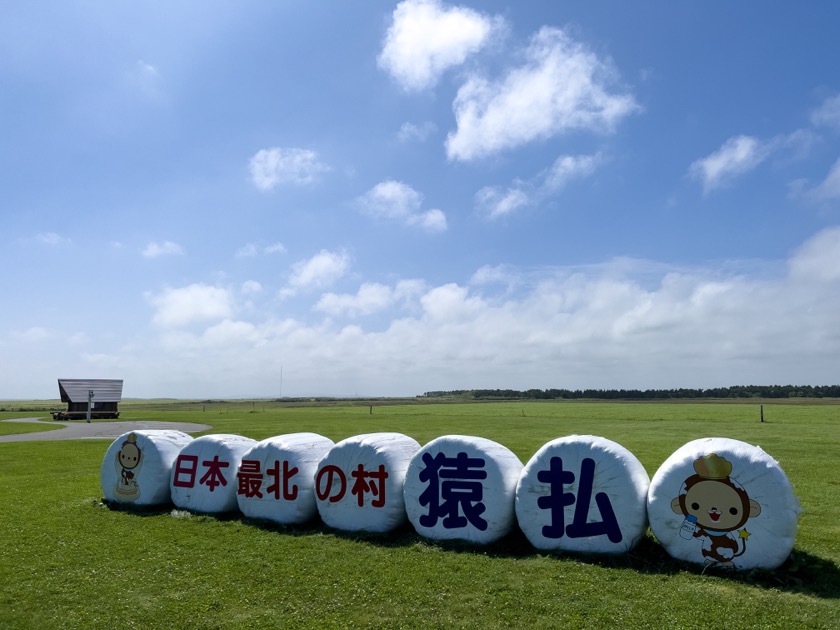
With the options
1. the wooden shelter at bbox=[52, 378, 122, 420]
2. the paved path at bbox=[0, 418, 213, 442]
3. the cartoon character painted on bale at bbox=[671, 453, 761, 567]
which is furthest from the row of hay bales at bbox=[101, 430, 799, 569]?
the wooden shelter at bbox=[52, 378, 122, 420]

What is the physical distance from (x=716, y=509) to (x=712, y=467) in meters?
0.58

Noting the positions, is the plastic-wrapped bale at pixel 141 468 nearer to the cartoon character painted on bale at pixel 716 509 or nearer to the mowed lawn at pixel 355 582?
the mowed lawn at pixel 355 582

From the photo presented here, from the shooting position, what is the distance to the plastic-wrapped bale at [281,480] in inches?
439

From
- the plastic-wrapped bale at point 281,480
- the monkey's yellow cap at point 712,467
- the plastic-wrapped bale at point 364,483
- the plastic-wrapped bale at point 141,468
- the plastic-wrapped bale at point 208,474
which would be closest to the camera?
the monkey's yellow cap at point 712,467

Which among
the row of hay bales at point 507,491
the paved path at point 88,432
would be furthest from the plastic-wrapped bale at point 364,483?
the paved path at point 88,432

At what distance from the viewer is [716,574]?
26.5 feet

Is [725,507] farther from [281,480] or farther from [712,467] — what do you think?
[281,480]

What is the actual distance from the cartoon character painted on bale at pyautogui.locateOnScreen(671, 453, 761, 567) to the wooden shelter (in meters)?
64.9

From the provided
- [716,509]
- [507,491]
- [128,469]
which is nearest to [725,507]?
[716,509]

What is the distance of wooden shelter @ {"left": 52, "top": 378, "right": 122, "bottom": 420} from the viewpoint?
6241 cm

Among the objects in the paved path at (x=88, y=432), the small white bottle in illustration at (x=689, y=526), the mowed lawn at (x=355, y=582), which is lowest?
the paved path at (x=88, y=432)

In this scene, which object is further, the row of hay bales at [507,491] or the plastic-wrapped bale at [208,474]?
the plastic-wrapped bale at [208,474]

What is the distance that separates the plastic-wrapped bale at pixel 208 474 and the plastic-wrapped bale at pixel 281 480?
1.17 ft

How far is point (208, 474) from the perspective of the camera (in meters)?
12.4
